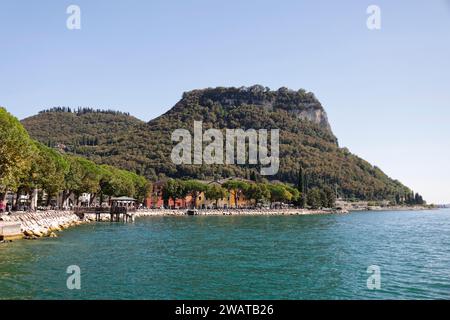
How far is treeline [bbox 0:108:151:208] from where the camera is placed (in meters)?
53.6

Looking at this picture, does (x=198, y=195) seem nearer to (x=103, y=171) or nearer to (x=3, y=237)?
(x=103, y=171)

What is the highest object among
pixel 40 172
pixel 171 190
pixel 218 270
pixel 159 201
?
pixel 40 172

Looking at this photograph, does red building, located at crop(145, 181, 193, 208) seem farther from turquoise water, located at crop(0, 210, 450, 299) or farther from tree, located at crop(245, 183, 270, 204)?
turquoise water, located at crop(0, 210, 450, 299)

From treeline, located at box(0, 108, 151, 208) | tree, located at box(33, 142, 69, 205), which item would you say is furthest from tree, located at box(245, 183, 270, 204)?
tree, located at box(33, 142, 69, 205)

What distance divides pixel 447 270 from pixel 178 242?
30.6 metres

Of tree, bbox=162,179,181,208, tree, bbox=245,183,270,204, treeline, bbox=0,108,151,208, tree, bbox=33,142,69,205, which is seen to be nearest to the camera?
treeline, bbox=0,108,151,208

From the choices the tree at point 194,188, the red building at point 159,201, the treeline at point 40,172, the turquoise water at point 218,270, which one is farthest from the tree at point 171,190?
the turquoise water at point 218,270

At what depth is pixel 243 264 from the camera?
37.9 m

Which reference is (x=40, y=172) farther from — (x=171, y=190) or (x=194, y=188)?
(x=194, y=188)

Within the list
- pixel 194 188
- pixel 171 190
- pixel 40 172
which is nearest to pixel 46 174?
pixel 40 172

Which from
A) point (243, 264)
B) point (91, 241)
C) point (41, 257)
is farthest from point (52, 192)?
point (243, 264)

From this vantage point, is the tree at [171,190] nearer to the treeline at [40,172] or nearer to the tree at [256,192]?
the treeline at [40,172]

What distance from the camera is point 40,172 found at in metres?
77.2

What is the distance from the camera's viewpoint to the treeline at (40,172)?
53594 mm
